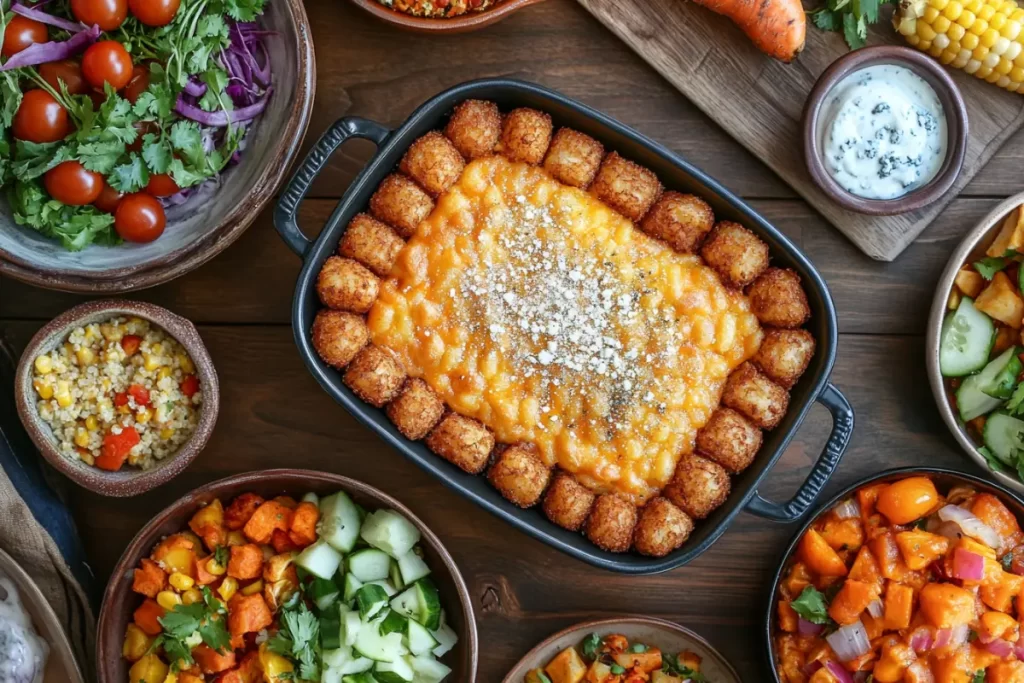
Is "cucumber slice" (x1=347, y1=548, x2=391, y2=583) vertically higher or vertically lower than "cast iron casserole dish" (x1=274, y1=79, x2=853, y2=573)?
lower

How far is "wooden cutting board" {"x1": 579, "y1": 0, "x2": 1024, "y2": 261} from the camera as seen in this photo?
3.06m

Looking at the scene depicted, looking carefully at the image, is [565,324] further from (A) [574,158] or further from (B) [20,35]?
(B) [20,35]

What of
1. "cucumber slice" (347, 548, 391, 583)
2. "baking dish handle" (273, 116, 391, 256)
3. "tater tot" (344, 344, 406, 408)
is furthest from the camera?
"cucumber slice" (347, 548, 391, 583)

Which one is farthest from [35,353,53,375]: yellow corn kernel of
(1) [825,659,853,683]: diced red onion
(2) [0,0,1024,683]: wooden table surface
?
(1) [825,659,853,683]: diced red onion

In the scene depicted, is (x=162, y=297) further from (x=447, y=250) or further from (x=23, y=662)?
(x=23, y=662)

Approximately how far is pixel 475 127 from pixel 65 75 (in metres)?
1.31

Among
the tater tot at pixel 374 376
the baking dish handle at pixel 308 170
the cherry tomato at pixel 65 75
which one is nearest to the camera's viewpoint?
the baking dish handle at pixel 308 170

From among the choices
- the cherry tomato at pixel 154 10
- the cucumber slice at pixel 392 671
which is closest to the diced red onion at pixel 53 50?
the cherry tomato at pixel 154 10

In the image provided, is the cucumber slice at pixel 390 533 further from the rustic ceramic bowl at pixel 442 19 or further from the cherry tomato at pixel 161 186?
the rustic ceramic bowl at pixel 442 19

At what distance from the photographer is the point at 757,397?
290cm

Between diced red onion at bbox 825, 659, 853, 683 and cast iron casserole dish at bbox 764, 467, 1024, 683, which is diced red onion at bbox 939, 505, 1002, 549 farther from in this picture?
diced red onion at bbox 825, 659, 853, 683

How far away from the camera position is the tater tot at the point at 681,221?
295 cm

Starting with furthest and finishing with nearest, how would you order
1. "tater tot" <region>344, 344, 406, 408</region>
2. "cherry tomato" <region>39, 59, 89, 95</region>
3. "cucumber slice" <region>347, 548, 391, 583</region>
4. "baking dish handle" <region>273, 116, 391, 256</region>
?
"cucumber slice" <region>347, 548, 391, 583</region> → "tater tot" <region>344, 344, 406, 408</region> → "cherry tomato" <region>39, 59, 89, 95</region> → "baking dish handle" <region>273, 116, 391, 256</region>

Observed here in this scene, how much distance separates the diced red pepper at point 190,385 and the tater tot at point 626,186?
1.51 metres
